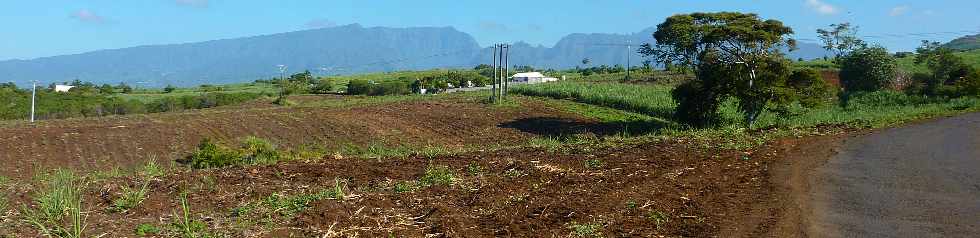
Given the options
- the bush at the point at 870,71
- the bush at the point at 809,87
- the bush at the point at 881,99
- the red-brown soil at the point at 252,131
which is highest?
the bush at the point at 870,71

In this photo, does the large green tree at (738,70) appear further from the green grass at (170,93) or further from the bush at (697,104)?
the green grass at (170,93)

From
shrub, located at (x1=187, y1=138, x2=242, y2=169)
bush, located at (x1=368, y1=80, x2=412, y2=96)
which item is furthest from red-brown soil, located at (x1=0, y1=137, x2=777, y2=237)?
bush, located at (x1=368, y1=80, x2=412, y2=96)

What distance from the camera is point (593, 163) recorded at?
1121cm

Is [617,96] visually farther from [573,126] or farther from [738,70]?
[738,70]

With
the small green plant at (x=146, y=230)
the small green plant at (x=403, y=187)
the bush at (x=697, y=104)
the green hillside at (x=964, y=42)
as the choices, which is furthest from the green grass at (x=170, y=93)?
the green hillside at (x=964, y=42)

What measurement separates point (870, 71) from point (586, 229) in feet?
156

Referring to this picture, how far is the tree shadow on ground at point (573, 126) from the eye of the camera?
3120 centimetres

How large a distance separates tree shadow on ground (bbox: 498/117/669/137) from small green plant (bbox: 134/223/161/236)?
23.8 metres

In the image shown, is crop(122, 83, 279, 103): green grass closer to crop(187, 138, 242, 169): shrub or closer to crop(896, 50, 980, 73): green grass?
crop(187, 138, 242, 169): shrub

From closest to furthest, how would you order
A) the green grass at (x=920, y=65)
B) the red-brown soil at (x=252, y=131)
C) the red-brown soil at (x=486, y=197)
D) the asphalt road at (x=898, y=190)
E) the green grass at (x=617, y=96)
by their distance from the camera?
1. the red-brown soil at (x=486, y=197)
2. the asphalt road at (x=898, y=190)
3. the red-brown soil at (x=252, y=131)
4. the green grass at (x=617, y=96)
5. the green grass at (x=920, y=65)

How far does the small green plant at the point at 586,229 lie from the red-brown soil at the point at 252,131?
64.6 feet

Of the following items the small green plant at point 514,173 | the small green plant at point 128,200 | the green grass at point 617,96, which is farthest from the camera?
the green grass at point 617,96

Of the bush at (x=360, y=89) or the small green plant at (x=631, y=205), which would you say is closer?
the small green plant at (x=631, y=205)

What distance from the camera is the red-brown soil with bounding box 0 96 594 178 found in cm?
2538
